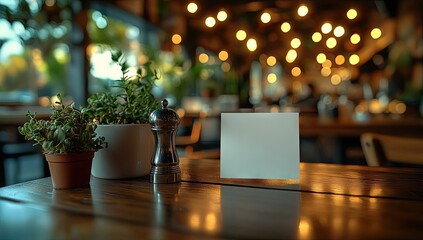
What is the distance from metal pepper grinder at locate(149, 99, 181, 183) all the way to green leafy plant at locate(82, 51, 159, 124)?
130mm

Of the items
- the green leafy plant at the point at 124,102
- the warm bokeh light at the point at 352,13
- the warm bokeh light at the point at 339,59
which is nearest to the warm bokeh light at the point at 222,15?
the warm bokeh light at the point at 352,13

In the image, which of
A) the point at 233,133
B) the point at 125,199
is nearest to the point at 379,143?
the point at 233,133

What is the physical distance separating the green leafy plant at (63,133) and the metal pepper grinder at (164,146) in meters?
0.14

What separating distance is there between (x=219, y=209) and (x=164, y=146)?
293 millimetres

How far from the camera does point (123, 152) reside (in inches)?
36.5

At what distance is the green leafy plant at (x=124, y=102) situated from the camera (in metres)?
0.97

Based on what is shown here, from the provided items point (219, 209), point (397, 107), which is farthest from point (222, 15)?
point (397, 107)

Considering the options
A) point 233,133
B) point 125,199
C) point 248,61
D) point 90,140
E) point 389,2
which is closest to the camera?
point 125,199

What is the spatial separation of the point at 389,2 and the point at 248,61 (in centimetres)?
449

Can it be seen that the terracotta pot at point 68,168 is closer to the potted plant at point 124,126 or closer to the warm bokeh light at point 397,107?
the potted plant at point 124,126

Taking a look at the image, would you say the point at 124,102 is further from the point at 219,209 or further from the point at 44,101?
the point at 44,101

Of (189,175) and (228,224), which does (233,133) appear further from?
(228,224)

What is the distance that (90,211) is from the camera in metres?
0.66

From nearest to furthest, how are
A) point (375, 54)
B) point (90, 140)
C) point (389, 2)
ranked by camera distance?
point (90, 140) < point (389, 2) < point (375, 54)
